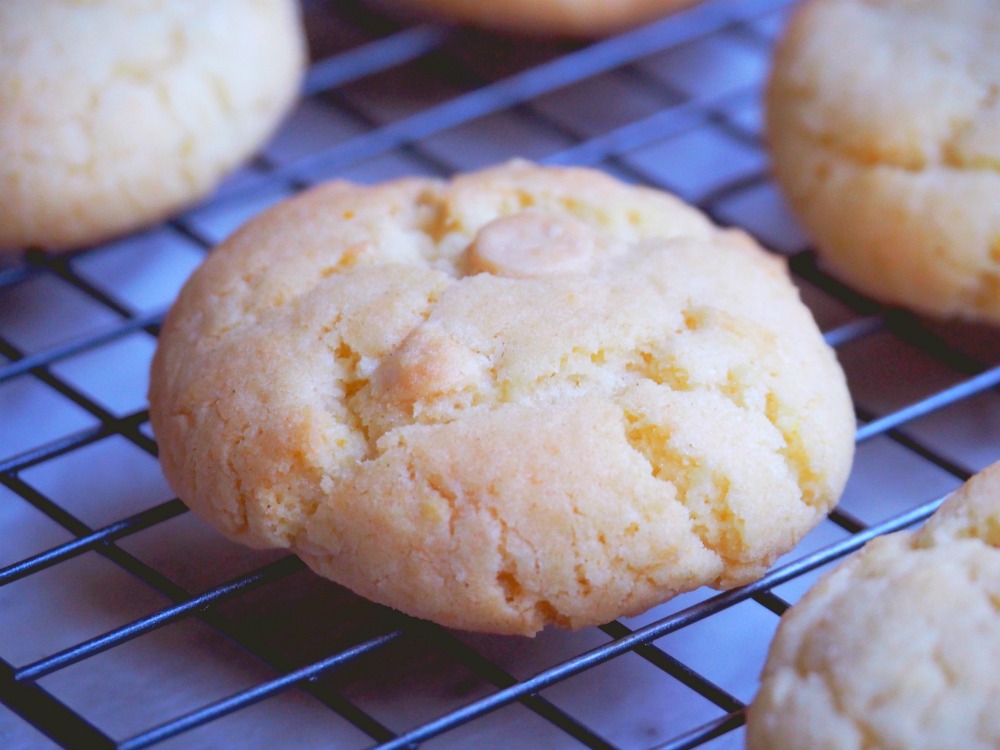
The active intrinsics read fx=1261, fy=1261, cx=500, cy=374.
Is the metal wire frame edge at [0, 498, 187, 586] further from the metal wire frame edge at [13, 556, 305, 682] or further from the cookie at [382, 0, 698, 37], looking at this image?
the cookie at [382, 0, 698, 37]

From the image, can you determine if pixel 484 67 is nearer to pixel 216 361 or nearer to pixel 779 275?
pixel 779 275

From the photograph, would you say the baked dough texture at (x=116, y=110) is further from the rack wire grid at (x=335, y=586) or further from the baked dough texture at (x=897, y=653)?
the baked dough texture at (x=897, y=653)

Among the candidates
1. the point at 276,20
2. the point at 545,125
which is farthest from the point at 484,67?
the point at 276,20

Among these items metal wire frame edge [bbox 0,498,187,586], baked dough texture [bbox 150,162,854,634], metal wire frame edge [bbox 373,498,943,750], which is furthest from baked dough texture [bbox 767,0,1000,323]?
metal wire frame edge [bbox 0,498,187,586]

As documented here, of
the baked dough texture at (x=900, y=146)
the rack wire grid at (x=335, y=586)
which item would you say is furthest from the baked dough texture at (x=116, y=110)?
the baked dough texture at (x=900, y=146)

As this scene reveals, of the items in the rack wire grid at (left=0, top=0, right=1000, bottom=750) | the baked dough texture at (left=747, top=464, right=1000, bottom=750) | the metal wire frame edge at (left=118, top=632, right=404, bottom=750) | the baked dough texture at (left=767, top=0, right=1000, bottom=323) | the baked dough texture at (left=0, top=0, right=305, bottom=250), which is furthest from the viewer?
the baked dough texture at (left=0, top=0, right=305, bottom=250)

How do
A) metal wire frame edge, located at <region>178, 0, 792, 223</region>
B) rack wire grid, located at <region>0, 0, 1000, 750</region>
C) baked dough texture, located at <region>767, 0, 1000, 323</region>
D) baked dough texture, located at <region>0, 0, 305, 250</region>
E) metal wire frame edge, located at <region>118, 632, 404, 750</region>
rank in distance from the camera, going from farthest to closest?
metal wire frame edge, located at <region>178, 0, 792, 223</region> < baked dough texture, located at <region>0, 0, 305, 250</region> < baked dough texture, located at <region>767, 0, 1000, 323</region> < rack wire grid, located at <region>0, 0, 1000, 750</region> < metal wire frame edge, located at <region>118, 632, 404, 750</region>

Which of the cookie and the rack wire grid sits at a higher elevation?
the cookie
